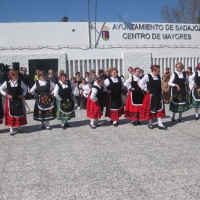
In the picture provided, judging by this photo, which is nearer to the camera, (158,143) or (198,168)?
(198,168)

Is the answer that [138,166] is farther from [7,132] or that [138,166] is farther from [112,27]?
[112,27]

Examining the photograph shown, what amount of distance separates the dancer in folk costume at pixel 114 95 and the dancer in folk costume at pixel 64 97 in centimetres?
93

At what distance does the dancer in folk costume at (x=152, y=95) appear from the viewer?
271 inches

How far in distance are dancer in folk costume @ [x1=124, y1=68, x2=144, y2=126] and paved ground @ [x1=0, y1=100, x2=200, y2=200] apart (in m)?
0.44

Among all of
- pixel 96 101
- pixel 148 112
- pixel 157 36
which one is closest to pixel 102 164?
pixel 148 112

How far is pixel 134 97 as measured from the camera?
7.48 metres

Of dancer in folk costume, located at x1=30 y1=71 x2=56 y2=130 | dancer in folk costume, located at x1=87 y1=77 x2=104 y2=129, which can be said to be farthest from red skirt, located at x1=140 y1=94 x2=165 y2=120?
dancer in folk costume, located at x1=30 y1=71 x2=56 y2=130

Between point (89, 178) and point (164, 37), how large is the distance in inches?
499

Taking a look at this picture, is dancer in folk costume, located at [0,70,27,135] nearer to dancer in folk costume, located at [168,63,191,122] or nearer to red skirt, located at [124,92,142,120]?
red skirt, located at [124,92,142,120]

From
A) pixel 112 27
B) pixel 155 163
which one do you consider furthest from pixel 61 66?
pixel 155 163

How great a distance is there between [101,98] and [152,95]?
51.1 inches

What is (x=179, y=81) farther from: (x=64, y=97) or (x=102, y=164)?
(x=102, y=164)

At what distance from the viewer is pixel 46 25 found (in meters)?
13.8

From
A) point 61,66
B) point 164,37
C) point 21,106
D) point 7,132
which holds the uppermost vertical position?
point 164,37
